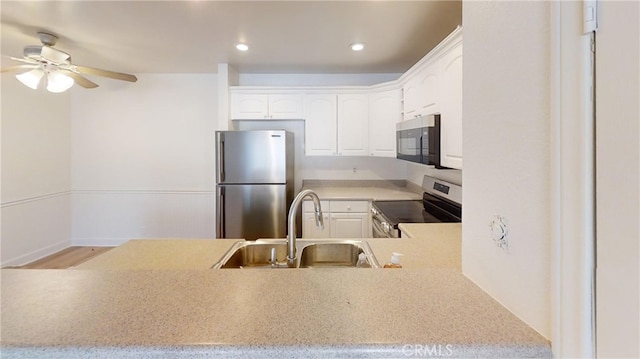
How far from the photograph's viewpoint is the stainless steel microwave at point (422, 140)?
2.13 meters

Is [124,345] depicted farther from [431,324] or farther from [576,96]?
[576,96]

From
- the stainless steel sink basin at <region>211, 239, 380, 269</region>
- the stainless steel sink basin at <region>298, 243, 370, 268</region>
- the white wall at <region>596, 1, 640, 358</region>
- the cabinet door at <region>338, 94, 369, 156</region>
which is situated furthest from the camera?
the cabinet door at <region>338, 94, 369, 156</region>

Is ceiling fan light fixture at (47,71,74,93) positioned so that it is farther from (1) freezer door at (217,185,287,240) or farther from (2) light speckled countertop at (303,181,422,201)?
(2) light speckled countertop at (303,181,422,201)

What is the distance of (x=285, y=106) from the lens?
3674 millimetres

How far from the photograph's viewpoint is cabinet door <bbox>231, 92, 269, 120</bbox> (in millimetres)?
3666

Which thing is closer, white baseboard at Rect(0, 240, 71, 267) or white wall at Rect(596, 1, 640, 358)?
white wall at Rect(596, 1, 640, 358)

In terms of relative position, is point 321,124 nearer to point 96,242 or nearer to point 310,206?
point 310,206

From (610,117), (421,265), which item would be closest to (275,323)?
(610,117)

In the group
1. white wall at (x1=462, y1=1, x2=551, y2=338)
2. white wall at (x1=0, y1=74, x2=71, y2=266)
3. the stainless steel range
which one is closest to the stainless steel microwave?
the stainless steel range

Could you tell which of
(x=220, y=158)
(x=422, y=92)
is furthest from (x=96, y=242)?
(x=422, y=92)

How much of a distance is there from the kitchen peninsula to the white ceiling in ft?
6.48

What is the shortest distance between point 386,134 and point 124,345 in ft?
10.5

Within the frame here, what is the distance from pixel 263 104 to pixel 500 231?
330cm

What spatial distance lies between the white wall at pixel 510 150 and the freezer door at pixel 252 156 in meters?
2.45
